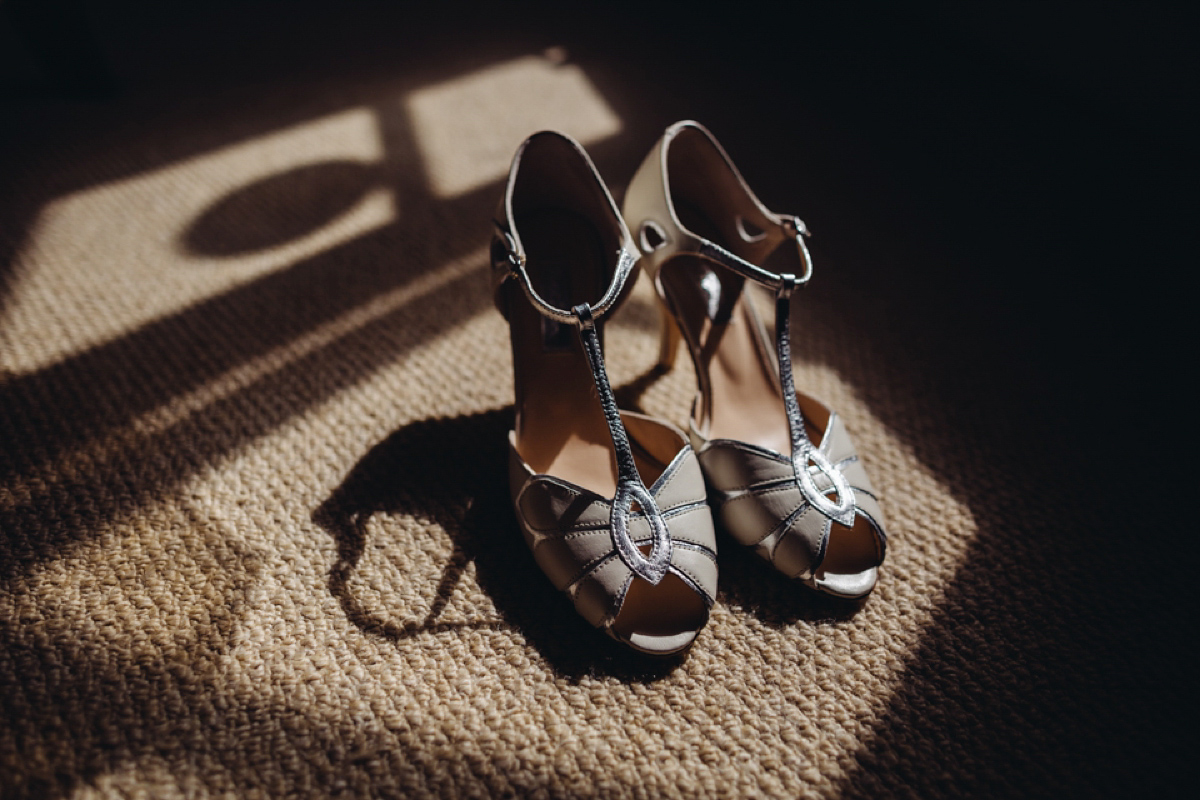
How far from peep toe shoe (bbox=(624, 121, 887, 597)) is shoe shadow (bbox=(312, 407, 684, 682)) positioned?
0.15 meters

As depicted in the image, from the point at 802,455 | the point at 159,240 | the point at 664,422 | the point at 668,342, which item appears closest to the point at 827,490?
the point at 802,455

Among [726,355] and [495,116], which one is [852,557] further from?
[495,116]

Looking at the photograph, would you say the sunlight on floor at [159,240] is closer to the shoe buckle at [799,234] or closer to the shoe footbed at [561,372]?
the shoe footbed at [561,372]

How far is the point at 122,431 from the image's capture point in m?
0.69

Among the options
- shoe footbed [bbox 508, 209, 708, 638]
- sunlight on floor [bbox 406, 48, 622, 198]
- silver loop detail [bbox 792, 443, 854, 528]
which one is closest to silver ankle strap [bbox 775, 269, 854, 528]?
silver loop detail [bbox 792, 443, 854, 528]

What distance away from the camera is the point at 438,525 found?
2.05ft

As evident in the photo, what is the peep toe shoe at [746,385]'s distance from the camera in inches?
21.7

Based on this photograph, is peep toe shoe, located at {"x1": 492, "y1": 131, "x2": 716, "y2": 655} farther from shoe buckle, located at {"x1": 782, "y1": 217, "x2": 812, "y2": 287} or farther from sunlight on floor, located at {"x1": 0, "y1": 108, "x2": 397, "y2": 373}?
sunlight on floor, located at {"x1": 0, "y1": 108, "x2": 397, "y2": 373}

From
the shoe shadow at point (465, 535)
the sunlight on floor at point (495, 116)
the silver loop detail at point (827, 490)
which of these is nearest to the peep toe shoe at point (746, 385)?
the silver loop detail at point (827, 490)

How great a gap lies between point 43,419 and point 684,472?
2.23ft

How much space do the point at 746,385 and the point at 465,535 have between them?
325 millimetres

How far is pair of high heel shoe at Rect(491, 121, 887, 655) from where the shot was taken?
0.52 metres

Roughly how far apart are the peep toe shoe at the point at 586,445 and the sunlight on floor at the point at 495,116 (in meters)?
0.42

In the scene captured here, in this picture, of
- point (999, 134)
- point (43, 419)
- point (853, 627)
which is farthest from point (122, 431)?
point (999, 134)
